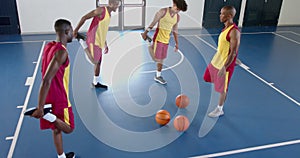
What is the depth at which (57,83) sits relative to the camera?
260 centimetres

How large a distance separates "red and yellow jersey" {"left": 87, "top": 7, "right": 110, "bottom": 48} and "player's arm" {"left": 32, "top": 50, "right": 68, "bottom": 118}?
6.86 ft

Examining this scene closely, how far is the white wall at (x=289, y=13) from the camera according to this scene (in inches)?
400

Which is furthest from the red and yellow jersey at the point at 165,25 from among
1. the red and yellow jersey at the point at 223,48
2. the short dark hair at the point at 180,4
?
the red and yellow jersey at the point at 223,48

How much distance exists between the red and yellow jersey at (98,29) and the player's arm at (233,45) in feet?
6.41

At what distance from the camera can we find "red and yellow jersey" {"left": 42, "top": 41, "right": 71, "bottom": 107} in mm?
2461

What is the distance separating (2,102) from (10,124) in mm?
697

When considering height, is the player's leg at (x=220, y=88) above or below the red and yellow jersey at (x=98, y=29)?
below

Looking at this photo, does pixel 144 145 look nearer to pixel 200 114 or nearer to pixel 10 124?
pixel 200 114

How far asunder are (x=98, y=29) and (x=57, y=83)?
2.03 metres

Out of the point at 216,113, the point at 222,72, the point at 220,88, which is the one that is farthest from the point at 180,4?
the point at 216,113

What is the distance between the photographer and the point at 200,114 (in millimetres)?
4215

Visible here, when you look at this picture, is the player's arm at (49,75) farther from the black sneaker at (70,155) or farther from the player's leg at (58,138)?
the black sneaker at (70,155)

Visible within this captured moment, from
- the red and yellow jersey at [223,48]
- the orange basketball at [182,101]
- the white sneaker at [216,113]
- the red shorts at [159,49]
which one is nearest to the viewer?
the red and yellow jersey at [223,48]

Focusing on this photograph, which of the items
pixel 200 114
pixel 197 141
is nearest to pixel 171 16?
pixel 200 114
